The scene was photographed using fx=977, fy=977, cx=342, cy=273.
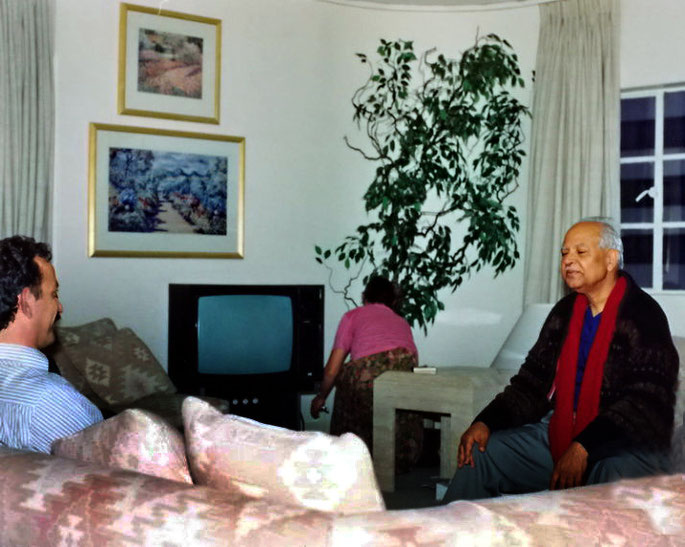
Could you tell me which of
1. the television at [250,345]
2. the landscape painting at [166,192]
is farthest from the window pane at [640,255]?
the landscape painting at [166,192]

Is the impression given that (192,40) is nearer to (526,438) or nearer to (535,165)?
(535,165)

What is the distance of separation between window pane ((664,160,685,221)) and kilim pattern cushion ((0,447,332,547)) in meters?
4.90

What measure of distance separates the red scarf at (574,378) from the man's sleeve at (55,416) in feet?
5.25

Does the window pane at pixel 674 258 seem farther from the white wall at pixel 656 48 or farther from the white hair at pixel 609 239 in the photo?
the white hair at pixel 609 239

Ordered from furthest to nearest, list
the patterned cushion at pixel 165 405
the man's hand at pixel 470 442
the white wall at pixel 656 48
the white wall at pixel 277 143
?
the white wall at pixel 656 48 < the white wall at pixel 277 143 < the patterned cushion at pixel 165 405 < the man's hand at pixel 470 442

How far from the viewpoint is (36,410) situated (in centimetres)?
202

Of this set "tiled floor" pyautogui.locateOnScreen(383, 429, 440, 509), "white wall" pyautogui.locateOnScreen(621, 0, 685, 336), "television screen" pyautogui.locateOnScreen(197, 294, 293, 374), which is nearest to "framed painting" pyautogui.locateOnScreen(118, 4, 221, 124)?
"television screen" pyautogui.locateOnScreen(197, 294, 293, 374)

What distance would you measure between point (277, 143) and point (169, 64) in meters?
0.83

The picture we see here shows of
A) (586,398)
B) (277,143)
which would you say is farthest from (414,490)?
(277,143)

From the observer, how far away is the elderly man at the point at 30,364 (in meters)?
2.03

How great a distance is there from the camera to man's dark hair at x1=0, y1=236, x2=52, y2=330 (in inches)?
86.9

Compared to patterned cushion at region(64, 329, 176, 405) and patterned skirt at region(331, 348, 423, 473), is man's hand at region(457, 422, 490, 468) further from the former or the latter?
patterned cushion at region(64, 329, 176, 405)

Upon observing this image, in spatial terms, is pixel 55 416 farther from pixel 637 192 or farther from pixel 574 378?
pixel 637 192

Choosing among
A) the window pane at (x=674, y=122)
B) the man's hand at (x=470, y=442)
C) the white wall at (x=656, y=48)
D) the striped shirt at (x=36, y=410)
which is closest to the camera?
the striped shirt at (x=36, y=410)
